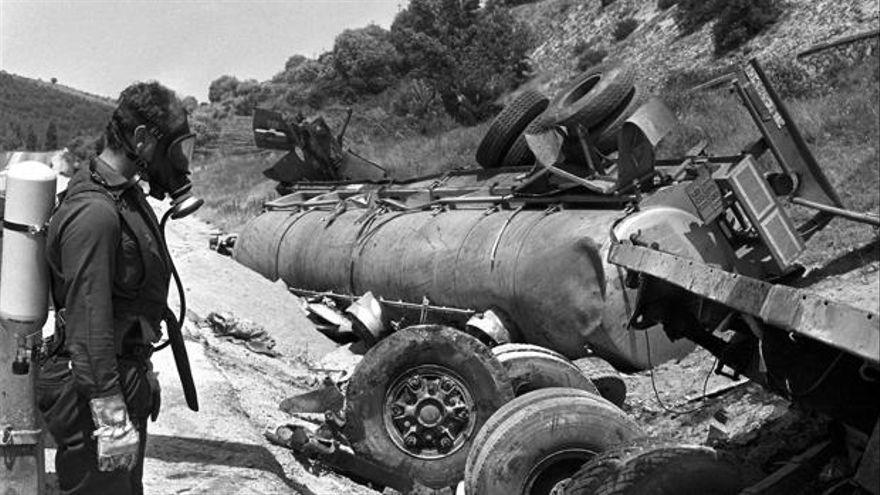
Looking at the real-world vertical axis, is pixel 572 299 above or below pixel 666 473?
below

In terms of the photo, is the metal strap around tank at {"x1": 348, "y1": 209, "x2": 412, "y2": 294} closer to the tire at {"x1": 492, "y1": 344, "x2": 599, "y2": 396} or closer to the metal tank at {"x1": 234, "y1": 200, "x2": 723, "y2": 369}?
the metal tank at {"x1": 234, "y1": 200, "x2": 723, "y2": 369}

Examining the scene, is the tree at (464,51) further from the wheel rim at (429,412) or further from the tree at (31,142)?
the wheel rim at (429,412)

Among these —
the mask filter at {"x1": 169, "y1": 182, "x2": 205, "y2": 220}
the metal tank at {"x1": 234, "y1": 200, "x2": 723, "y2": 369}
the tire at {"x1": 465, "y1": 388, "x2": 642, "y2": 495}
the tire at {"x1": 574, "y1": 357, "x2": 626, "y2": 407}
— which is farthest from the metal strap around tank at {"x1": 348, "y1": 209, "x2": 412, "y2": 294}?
the mask filter at {"x1": 169, "y1": 182, "x2": 205, "y2": 220}

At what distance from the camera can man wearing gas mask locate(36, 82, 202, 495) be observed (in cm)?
351

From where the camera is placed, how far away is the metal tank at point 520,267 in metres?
7.95

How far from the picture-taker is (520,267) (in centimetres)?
867

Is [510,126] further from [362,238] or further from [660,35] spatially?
[660,35]

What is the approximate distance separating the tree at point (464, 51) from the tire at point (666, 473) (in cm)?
3379

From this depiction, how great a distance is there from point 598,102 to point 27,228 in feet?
21.2

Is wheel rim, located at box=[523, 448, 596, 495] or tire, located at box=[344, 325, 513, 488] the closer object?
wheel rim, located at box=[523, 448, 596, 495]

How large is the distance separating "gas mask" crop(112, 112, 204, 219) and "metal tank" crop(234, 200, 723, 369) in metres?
4.34

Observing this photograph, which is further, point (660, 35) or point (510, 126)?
point (660, 35)

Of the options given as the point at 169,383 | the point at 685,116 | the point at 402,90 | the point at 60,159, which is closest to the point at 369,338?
the point at 169,383

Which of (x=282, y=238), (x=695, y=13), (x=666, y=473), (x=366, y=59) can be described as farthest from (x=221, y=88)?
(x=666, y=473)
